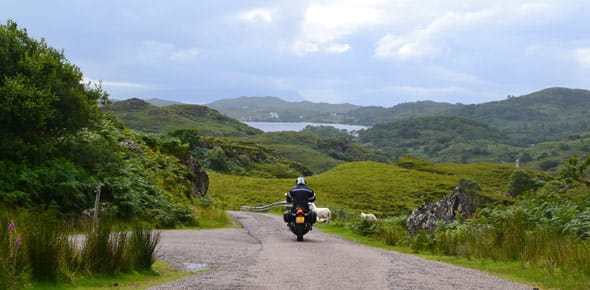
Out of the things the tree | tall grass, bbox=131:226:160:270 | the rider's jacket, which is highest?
the tree

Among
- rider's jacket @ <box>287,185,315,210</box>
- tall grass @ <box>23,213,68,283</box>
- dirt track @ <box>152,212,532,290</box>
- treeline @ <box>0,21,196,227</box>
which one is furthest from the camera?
rider's jacket @ <box>287,185,315,210</box>

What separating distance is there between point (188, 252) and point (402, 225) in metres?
12.4

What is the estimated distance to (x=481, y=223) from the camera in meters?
18.5

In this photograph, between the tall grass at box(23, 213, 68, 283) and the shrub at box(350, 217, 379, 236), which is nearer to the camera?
the tall grass at box(23, 213, 68, 283)

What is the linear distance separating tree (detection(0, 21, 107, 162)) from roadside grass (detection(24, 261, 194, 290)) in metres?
10.2

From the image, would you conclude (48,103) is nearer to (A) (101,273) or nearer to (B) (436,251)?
(A) (101,273)

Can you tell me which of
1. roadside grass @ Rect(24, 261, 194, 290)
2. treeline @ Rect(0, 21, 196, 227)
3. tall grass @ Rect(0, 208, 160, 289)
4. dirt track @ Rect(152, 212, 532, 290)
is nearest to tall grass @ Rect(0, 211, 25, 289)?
tall grass @ Rect(0, 208, 160, 289)

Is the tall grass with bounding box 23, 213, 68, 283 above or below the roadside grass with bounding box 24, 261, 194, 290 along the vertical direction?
above

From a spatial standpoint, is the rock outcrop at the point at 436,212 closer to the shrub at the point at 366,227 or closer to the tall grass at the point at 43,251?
the shrub at the point at 366,227

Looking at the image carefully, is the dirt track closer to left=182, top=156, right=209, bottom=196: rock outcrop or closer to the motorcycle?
the motorcycle

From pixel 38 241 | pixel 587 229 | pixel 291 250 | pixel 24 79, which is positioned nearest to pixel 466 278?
pixel 587 229

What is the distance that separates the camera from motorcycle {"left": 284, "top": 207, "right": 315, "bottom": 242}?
20.8m

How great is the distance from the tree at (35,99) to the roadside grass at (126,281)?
33.4 ft

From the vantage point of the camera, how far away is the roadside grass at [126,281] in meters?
9.10
